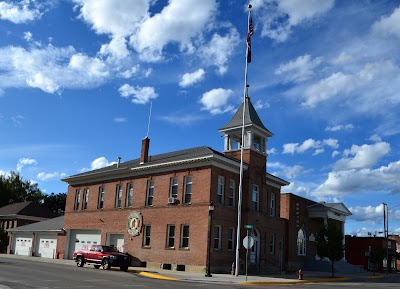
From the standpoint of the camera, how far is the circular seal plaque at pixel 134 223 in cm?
3959

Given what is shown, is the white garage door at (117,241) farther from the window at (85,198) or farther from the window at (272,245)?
the window at (272,245)

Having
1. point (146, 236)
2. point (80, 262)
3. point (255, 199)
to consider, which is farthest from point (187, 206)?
point (80, 262)

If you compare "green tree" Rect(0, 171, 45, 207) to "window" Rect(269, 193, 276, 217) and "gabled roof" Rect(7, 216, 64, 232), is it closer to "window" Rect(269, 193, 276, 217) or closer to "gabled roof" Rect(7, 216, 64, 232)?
"gabled roof" Rect(7, 216, 64, 232)

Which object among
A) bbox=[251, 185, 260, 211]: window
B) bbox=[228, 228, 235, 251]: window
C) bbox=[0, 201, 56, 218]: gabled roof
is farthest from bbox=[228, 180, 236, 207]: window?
bbox=[0, 201, 56, 218]: gabled roof

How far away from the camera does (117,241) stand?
42281mm

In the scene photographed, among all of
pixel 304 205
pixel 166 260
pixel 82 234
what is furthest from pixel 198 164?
pixel 304 205

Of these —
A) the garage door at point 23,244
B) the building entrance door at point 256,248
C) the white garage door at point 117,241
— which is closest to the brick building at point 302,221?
the building entrance door at point 256,248

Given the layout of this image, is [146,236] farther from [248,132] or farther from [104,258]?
[248,132]

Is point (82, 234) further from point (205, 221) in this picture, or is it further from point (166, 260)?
point (205, 221)

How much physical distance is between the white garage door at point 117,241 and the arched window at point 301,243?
21.1 m

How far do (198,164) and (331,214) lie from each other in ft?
81.6

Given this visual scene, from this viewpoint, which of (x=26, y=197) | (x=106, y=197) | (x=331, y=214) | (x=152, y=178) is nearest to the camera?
(x=152, y=178)

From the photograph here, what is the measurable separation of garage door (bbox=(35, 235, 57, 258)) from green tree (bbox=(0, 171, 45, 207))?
32.2 meters

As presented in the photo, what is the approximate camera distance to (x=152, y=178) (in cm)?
Result: 4006
